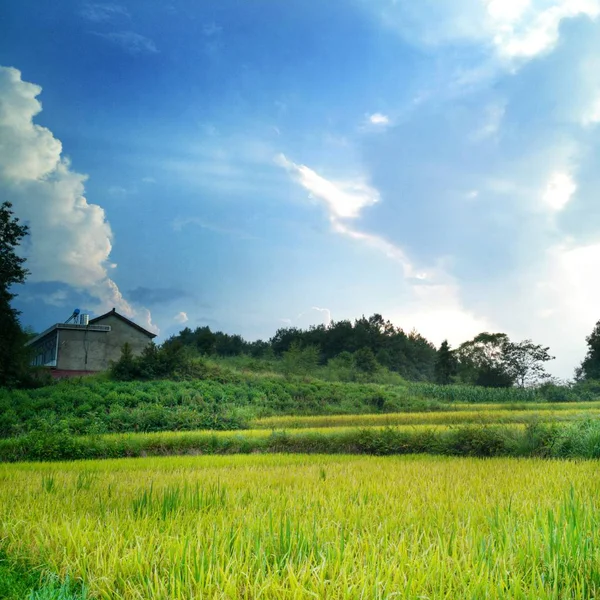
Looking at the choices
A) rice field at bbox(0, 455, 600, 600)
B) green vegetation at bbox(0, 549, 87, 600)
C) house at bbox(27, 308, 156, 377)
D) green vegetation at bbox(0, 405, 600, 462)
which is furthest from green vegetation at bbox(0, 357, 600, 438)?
green vegetation at bbox(0, 549, 87, 600)

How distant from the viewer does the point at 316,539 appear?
11.0 ft

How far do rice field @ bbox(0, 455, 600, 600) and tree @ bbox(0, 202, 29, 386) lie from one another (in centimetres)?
2037

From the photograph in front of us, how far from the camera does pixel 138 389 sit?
25156 mm

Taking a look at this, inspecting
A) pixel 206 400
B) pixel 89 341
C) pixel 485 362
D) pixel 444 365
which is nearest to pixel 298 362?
pixel 89 341

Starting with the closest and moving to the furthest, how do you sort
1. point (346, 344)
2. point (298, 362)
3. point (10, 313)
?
point (10, 313), point (298, 362), point (346, 344)

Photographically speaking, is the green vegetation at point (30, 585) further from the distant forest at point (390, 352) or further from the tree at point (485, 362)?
the tree at point (485, 362)

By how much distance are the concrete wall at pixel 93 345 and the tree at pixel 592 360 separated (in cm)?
4347

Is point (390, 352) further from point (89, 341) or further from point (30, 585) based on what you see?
point (30, 585)

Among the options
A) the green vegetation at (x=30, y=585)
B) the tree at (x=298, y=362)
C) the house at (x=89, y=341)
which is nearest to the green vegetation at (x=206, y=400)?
the tree at (x=298, y=362)

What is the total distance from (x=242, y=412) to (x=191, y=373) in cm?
899

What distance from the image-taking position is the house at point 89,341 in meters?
38.9

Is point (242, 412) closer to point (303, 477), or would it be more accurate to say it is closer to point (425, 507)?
point (303, 477)

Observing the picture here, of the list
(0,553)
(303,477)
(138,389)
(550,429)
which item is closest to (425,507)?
(303,477)

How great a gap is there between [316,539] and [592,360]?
57.4 meters
